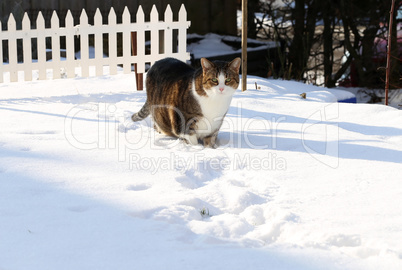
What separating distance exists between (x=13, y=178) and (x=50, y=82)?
3385 millimetres

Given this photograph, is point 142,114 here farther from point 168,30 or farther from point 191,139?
point 168,30

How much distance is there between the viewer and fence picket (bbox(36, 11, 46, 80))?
6.07 m

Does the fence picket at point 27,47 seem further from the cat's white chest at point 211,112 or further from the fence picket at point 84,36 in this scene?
the cat's white chest at point 211,112

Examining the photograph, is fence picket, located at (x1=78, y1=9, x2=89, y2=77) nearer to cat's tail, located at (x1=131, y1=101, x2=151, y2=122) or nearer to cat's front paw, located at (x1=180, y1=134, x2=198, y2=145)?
cat's tail, located at (x1=131, y1=101, x2=151, y2=122)

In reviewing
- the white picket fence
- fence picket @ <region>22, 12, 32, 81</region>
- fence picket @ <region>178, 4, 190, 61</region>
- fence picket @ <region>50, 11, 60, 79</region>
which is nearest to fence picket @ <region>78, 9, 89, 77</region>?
the white picket fence

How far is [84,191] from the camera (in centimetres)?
311

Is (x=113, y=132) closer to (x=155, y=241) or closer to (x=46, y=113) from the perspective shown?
(x=46, y=113)

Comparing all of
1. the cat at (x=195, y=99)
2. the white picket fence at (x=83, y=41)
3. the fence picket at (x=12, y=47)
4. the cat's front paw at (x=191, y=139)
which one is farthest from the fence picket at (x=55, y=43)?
the cat's front paw at (x=191, y=139)

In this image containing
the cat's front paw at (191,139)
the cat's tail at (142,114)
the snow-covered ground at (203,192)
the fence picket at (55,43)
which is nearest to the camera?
the snow-covered ground at (203,192)

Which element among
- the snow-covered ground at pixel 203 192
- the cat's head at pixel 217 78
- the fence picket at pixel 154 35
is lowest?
the snow-covered ground at pixel 203 192

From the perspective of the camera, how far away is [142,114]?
15.3 ft

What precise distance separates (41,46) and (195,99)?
2816mm

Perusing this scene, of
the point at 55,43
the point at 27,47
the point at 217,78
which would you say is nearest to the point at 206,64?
the point at 217,78

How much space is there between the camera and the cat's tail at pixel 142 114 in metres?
4.64
